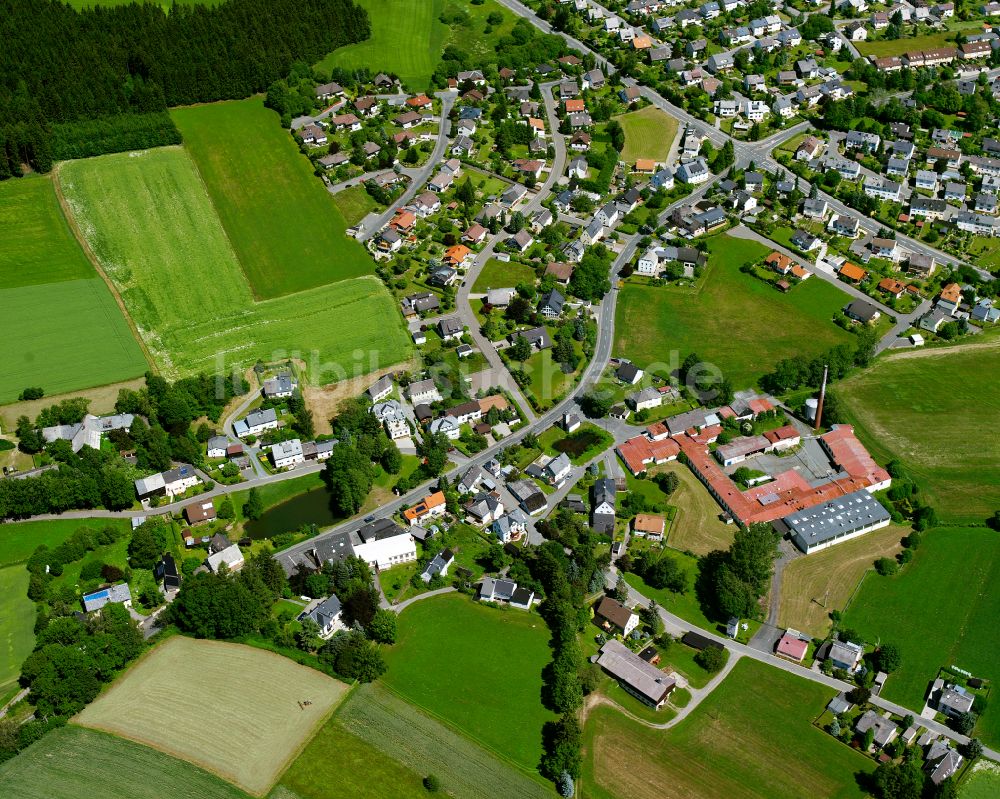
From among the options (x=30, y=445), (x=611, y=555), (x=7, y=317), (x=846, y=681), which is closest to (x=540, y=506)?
(x=611, y=555)

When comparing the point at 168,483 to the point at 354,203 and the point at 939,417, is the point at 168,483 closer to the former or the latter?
the point at 354,203

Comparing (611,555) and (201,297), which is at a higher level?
(201,297)

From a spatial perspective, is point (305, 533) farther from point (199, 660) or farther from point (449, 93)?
point (449, 93)

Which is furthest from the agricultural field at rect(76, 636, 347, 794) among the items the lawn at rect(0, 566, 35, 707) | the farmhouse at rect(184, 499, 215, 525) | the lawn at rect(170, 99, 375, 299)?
the lawn at rect(170, 99, 375, 299)

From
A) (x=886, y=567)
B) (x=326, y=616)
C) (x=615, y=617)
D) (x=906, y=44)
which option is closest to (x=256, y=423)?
(x=326, y=616)

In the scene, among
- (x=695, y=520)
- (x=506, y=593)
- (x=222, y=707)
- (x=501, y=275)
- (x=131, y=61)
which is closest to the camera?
(x=222, y=707)

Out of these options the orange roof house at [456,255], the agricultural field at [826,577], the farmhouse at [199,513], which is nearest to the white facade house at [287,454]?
the farmhouse at [199,513]

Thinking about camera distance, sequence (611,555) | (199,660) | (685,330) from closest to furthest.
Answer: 1. (199,660)
2. (611,555)
3. (685,330)

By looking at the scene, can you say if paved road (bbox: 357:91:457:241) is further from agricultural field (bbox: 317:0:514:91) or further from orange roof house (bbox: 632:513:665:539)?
orange roof house (bbox: 632:513:665:539)
